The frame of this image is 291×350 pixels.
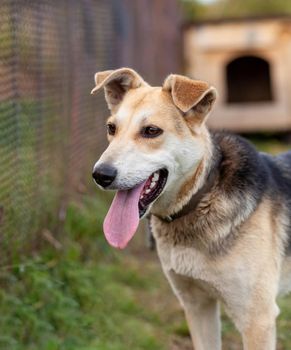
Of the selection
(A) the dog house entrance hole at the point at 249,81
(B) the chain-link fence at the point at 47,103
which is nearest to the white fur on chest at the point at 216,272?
(B) the chain-link fence at the point at 47,103

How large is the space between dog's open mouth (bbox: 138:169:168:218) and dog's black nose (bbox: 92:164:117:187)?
0.77 ft

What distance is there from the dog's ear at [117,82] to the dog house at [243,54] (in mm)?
7656

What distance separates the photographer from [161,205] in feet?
11.3

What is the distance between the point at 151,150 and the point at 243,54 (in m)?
9.24

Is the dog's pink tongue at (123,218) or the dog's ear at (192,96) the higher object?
the dog's ear at (192,96)

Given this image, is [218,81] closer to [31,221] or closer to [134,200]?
[31,221]

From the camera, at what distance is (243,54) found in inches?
475

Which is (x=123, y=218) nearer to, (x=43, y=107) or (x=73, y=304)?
(x=73, y=304)

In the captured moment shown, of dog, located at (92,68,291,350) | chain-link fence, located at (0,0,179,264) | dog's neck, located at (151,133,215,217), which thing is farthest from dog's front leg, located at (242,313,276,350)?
chain-link fence, located at (0,0,179,264)

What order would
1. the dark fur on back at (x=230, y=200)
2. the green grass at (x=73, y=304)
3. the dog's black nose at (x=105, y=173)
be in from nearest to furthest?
the dog's black nose at (x=105, y=173) → the dark fur on back at (x=230, y=200) → the green grass at (x=73, y=304)

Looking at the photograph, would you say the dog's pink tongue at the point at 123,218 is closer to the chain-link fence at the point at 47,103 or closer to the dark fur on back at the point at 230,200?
the dark fur on back at the point at 230,200

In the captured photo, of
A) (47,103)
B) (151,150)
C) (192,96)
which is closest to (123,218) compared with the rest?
(151,150)

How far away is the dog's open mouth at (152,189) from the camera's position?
10.7 ft

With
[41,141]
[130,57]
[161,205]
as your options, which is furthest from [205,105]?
[130,57]
